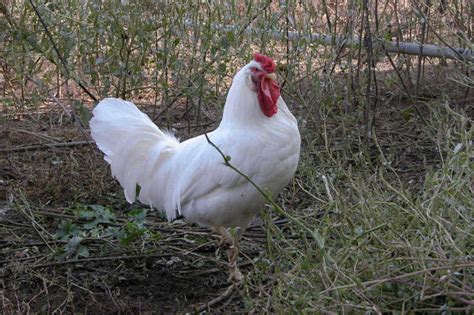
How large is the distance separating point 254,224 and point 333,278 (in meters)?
2.29

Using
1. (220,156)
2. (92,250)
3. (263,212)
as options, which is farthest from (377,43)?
(263,212)

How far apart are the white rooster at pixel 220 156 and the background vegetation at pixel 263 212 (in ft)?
0.68

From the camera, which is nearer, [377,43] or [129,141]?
[129,141]

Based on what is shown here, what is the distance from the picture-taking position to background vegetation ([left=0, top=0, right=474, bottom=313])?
3152mm

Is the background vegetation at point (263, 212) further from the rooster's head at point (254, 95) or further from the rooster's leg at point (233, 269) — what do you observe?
the rooster's head at point (254, 95)

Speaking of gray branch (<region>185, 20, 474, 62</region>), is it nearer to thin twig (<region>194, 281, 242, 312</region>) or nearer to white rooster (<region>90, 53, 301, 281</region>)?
white rooster (<region>90, 53, 301, 281</region>)

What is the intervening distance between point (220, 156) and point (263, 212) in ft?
4.04

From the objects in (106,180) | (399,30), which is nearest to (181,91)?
(106,180)

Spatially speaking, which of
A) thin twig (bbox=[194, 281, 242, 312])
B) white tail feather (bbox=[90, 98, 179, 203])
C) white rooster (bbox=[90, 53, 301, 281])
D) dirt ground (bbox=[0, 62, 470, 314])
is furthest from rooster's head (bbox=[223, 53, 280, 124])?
thin twig (bbox=[194, 281, 242, 312])

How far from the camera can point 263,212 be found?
10.8ft

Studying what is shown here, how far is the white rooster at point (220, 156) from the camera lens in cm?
436

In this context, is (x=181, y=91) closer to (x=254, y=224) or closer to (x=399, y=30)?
(x=254, y=224)

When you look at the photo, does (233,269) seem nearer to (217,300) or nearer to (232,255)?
(232,255)

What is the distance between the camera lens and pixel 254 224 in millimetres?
5508
